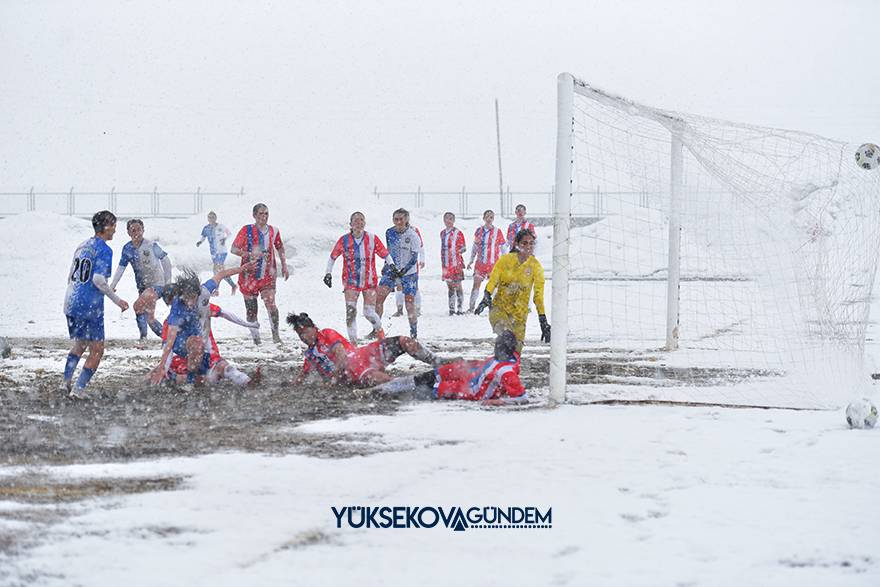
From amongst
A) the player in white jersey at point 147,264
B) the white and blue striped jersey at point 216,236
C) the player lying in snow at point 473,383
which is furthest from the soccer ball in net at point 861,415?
the white and blue striped jersey at point 216,236

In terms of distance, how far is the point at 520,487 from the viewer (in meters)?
4.86

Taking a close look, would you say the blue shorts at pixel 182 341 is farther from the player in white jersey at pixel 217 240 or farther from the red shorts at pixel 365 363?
the player in white jersey at pixel 217 240

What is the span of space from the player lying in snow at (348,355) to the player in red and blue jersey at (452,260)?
828 cm

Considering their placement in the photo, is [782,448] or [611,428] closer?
[782,448]

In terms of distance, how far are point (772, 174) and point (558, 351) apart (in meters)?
2.84

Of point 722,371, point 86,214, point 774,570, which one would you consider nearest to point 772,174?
point 722,371

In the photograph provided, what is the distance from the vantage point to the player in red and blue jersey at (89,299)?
7.83 m

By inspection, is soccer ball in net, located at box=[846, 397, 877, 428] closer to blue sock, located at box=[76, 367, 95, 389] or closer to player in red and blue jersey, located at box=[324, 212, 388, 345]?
blue sock, located at box=[76, 367, 95, 389]

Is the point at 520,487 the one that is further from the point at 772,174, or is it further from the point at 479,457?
the point at 772,174

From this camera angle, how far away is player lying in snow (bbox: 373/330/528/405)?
7.54m

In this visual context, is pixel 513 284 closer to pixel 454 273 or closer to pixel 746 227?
pixel 746 227

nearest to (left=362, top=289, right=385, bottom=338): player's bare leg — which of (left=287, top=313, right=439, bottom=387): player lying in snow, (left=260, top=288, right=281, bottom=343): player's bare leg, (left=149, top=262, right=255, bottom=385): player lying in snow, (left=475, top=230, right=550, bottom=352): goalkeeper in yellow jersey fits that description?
(left=260, top=288, right=281, bottom=343): player's bare leg

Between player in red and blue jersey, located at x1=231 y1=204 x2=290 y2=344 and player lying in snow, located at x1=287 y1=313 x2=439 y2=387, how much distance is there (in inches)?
145

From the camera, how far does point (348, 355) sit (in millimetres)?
8320
